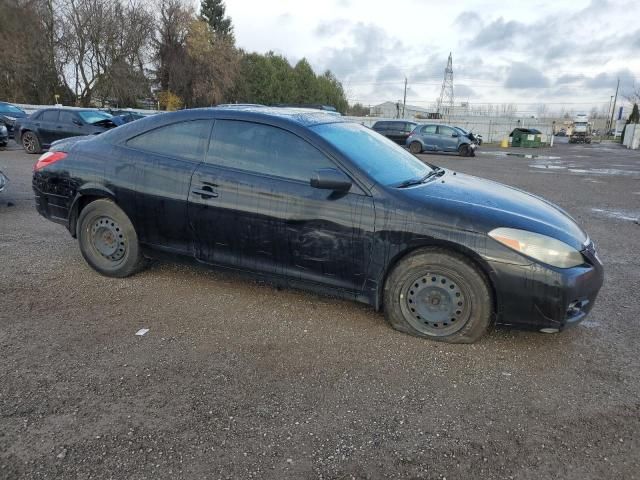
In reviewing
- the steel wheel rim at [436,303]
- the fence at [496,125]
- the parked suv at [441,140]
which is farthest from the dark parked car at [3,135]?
the fence at [496,125]

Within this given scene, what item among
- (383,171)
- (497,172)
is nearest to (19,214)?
(383,171)

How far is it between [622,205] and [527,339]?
26.2 ft

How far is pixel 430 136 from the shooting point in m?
24.0

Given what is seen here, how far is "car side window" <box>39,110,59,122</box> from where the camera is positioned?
1397 centimetres

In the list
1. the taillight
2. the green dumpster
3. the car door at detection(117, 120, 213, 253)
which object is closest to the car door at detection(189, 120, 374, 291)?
the car door at detection(117, 120, 213, 253)

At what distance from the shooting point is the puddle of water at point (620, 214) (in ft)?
27.0

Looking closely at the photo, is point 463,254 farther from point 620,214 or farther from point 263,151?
point 620,214

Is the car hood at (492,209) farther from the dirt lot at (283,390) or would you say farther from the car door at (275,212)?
the dirt lot at (283,390)

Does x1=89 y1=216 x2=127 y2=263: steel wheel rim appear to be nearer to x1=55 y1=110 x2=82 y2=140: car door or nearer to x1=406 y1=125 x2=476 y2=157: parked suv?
x1=55 y1=110 x2=82 y2=140: car door

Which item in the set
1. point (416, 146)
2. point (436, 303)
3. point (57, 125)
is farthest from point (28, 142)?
point (416, 146)

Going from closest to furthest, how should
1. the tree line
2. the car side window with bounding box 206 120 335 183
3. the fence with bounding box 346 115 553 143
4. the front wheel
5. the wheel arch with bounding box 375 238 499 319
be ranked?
the wheel arch with bounding box 375 238 499 319 → the car side window with bounding box 206 120 335 183 → the front wheel → the tree line → the fence with bounding box 346 115 553 143

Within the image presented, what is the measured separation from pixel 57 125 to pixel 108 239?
11.7 meters

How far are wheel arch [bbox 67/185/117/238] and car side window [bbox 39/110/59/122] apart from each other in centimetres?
1145

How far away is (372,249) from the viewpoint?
133 inches
